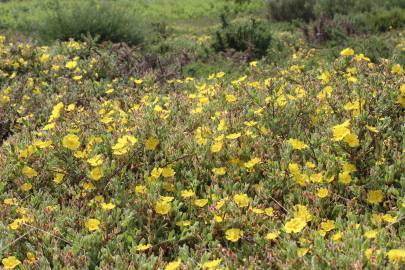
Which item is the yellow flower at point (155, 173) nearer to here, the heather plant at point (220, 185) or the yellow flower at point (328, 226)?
the heather plant at point (220, 185)

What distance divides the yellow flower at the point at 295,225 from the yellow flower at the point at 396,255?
1.34ft

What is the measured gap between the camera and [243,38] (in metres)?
9.33

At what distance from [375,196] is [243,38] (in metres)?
6.88

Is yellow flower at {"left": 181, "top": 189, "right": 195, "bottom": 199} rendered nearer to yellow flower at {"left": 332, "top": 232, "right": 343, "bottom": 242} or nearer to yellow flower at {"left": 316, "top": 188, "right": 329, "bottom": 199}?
yellow flower at {"left": 316, "top": 188, "right": 329, "bottom": 199}

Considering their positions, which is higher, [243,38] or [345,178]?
[345,178]

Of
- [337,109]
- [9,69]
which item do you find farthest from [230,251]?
[9,69]

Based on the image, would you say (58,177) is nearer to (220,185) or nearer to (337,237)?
(220,185)

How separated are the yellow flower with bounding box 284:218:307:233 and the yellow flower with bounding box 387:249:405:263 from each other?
410 millimetres

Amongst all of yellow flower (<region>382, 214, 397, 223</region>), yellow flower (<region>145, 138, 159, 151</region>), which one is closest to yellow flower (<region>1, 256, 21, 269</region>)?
yellow flower (<region>145, 138, 159, 151</region>)

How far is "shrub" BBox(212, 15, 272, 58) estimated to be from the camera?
918 cm

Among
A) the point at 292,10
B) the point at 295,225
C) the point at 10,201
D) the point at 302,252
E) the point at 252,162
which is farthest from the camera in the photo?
the point at 292,10

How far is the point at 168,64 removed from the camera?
7.61 m

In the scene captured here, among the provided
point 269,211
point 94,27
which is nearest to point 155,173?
point 269,211

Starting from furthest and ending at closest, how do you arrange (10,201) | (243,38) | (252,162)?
(243,38), (252,162), (10,201)
